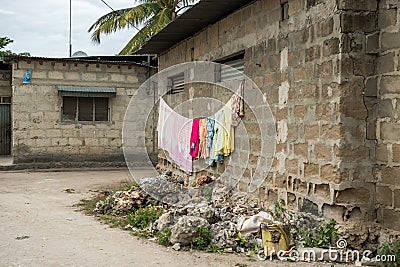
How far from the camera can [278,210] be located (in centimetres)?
604

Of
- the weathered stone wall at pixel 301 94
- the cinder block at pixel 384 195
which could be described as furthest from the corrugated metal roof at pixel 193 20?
the cinder block at pixel 384 195

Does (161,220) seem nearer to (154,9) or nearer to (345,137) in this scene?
(345,137)

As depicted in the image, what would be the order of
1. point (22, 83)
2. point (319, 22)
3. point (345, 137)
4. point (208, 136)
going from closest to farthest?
point (345, 137)
point (319, 22)
point (208, 136)
point (22, 83)

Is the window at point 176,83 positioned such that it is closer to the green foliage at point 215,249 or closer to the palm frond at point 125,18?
the green foliage at point 215,249

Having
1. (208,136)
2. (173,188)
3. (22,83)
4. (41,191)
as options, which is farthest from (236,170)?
(22,83)

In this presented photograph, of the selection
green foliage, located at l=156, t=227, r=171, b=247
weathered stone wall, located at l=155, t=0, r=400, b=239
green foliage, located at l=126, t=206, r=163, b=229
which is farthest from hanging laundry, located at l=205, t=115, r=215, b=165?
green foliage, located at l=156, t=227, r=171, b=247

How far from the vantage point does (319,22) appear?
5359 mm

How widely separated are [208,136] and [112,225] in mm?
2288

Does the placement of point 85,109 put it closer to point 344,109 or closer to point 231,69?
point 231,69

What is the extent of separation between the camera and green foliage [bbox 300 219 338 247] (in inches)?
200

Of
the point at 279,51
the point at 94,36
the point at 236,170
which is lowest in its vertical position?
the point at 236,170

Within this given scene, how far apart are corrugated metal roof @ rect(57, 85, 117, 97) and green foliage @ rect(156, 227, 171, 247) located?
9392 mm

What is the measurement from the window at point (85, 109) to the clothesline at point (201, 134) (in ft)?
13.8

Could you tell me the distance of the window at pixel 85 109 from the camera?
48.1 ft
